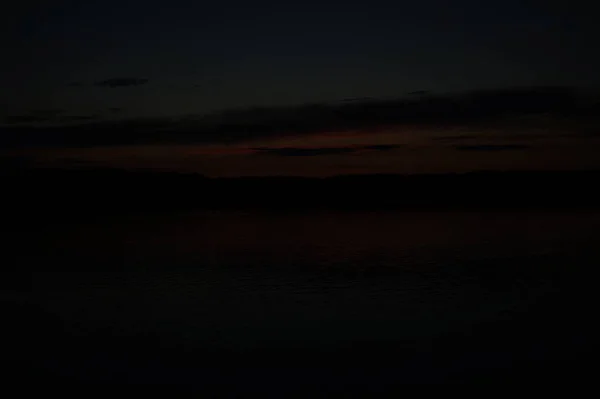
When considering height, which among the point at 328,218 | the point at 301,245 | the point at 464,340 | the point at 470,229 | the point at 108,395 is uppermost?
the point at 108,395

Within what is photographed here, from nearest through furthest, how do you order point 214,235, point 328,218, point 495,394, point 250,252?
point 495,394, point 250,252, point 214,235, point 328,218

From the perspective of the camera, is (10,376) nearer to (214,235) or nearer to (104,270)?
(104,270)

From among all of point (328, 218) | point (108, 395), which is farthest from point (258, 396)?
point (328, 218)

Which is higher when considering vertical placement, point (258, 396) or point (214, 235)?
point (258, 396)

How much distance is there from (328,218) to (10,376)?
1647 centimetres

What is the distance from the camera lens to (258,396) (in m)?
6.18

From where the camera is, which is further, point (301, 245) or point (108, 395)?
point (301, 245)

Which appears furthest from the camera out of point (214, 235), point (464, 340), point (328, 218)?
point (328, 218)

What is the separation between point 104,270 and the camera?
11.8 m

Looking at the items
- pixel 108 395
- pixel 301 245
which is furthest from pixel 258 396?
pixel 301 245

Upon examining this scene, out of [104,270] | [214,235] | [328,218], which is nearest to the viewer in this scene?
[104,270]

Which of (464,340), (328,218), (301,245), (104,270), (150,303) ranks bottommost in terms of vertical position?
(328,218)

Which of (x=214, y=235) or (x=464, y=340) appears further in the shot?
(x=214, y=235)

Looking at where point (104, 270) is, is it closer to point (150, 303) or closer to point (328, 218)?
point (150, 303)
